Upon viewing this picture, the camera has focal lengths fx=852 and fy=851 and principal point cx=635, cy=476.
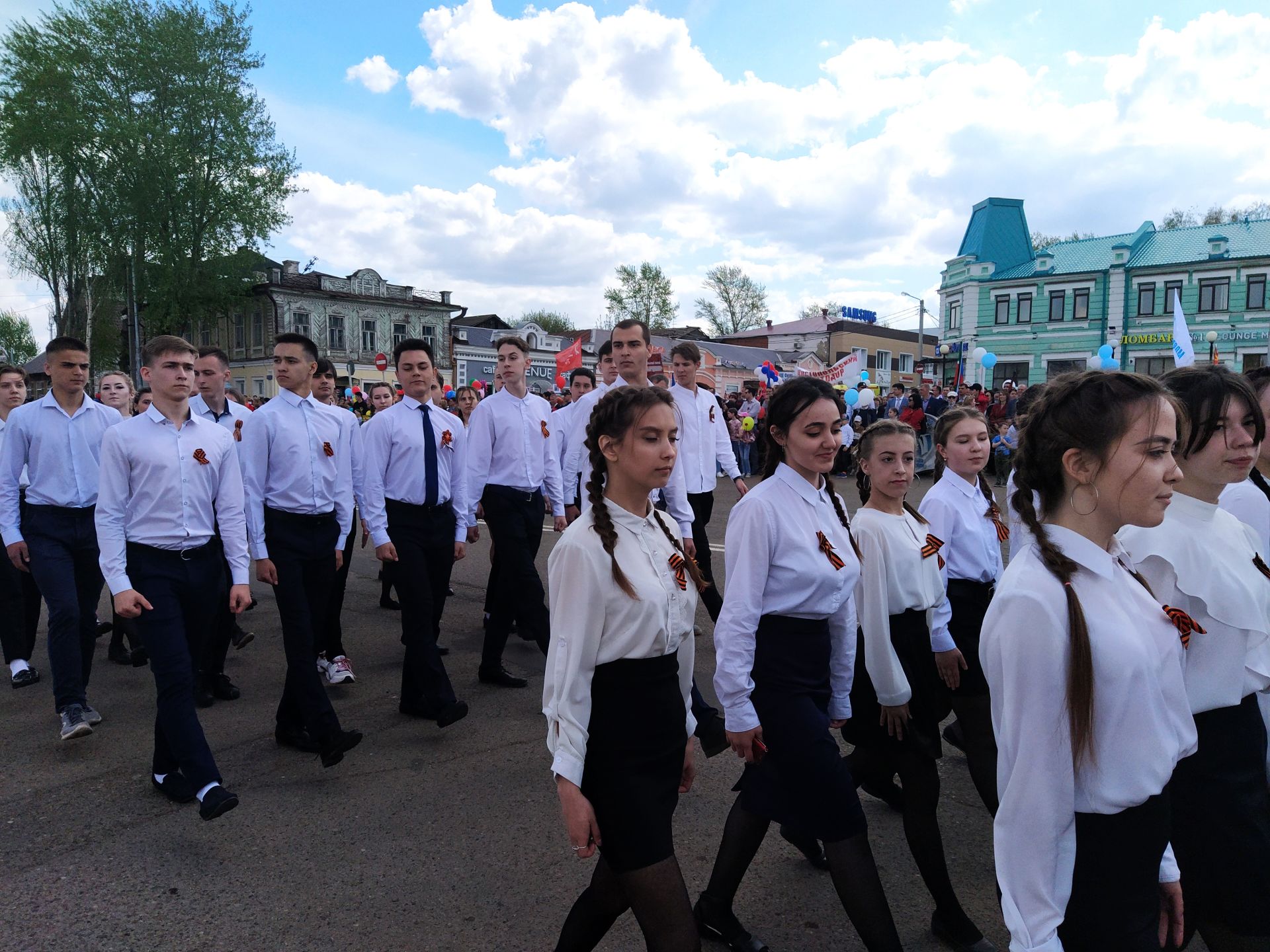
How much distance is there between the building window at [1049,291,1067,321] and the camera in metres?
42.9

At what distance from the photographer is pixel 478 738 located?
4.93 metres

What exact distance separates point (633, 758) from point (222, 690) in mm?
4415

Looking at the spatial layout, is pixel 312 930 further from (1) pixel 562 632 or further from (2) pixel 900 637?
(2) pixel 900 637

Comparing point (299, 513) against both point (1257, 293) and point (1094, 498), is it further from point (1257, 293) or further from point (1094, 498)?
point (1257, 293)

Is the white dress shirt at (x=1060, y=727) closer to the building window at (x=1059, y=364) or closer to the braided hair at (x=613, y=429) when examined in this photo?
the braided hair at (x=613, y=429)

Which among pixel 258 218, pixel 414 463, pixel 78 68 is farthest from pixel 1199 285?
pixel 78 68

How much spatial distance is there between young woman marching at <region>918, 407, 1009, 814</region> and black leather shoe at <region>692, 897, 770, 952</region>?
1.17 meters

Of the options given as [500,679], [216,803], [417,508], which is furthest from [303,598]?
[500,679]

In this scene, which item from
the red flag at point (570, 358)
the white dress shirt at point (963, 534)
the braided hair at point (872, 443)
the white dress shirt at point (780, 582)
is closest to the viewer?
the white dress shirt at point (780, 582)

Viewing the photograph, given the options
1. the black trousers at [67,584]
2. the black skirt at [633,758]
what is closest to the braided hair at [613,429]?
the black skirt at [633,758]

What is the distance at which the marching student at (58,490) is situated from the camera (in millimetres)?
5547

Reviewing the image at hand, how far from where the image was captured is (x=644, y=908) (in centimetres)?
223

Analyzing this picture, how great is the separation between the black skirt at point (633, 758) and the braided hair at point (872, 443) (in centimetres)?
151

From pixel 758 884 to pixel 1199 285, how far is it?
45340 mm
